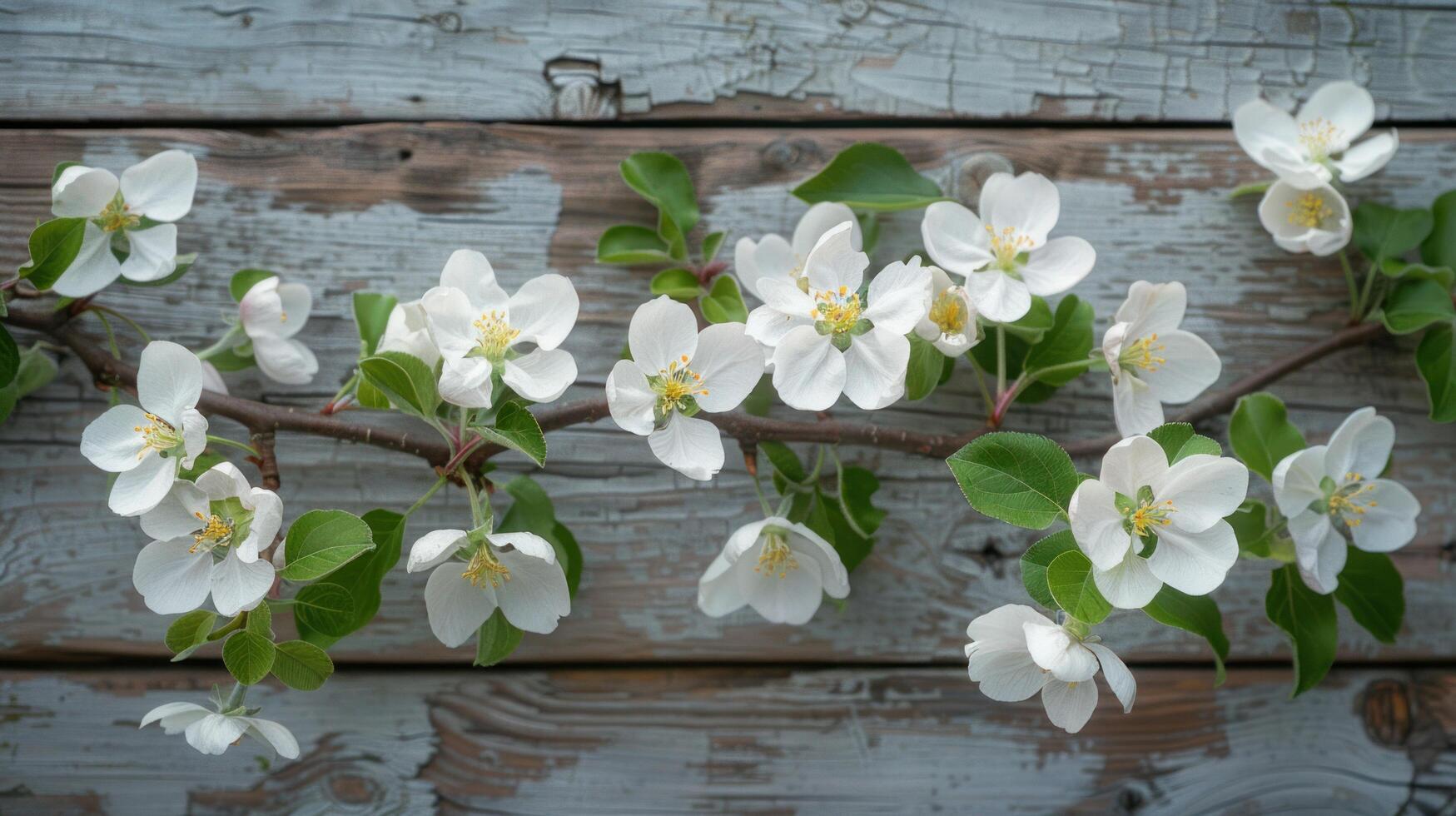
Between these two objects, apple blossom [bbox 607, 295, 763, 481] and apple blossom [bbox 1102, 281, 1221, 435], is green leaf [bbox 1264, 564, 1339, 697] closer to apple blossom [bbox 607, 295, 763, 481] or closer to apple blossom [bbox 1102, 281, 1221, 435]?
apple blossom [bbox 1102, 281, 1221, 435]

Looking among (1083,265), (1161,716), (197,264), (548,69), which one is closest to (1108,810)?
(1161,716)

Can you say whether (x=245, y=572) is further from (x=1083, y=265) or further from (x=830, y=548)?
(x=1083, y=265)

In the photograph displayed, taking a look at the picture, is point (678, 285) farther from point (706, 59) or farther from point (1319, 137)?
point (1319, 137)

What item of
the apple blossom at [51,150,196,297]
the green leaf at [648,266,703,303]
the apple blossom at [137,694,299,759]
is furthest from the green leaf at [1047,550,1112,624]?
the apple blossom at [51,150,196,297]

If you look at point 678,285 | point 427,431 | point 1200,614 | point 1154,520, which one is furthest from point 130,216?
point 1200,614

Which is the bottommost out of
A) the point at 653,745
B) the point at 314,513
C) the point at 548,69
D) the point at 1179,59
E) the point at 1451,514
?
the point at 653,745

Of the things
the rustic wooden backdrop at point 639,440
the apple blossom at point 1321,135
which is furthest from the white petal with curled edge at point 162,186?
the apple blossom at point 1321,135
